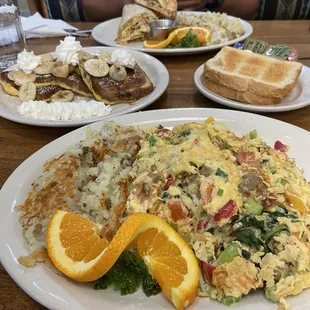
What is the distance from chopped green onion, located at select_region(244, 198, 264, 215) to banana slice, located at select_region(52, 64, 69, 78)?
1.41 meters

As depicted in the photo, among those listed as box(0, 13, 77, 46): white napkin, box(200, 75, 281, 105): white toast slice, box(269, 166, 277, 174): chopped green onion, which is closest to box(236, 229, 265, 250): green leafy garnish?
box(269, 166, 277, 174): chopped green onion

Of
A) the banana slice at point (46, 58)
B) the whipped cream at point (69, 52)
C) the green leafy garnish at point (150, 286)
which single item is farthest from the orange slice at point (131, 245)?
the banana slice at point (46, 58)

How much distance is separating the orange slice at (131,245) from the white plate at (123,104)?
0.76 meters

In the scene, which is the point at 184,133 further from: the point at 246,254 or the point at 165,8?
the point at 165,8

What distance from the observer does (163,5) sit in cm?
298

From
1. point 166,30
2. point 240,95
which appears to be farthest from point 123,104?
point 166,30

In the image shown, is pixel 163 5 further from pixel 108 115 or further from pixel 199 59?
pixel 108 115

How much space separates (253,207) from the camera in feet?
3.76

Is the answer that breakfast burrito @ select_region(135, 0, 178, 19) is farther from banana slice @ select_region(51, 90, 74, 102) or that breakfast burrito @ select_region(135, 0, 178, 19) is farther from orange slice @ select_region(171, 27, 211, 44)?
banana slice @ select_region(51, 90, 74, 102)

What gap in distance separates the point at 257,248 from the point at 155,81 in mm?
1405

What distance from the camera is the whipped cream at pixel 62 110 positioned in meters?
1.87

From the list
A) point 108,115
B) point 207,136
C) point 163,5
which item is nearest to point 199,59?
point 163,5

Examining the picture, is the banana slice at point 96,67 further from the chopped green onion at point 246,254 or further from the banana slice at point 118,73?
the chopped green onion at point 246,254

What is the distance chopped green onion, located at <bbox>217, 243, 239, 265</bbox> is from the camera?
1.03 metres
